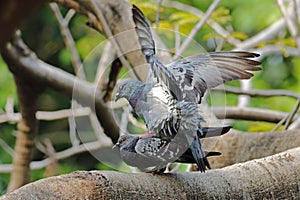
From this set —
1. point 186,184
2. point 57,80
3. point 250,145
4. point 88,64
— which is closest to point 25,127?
point 57,80

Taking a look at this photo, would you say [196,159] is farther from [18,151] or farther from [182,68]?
[18,151]

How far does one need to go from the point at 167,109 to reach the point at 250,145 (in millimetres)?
1068

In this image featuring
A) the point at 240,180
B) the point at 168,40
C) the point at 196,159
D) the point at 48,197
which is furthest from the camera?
the point at 168,40

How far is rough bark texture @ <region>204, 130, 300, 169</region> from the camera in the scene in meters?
2.12

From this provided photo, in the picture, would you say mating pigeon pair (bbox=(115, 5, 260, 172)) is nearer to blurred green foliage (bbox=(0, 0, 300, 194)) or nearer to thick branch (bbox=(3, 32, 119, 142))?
thick branch (bbox=(3, 32, 119, 142))

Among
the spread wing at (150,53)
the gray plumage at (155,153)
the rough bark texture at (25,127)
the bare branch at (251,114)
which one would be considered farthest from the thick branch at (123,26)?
the spread wing at (150,53)

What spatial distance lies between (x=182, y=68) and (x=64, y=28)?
139 centimetres

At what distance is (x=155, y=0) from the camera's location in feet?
9.48

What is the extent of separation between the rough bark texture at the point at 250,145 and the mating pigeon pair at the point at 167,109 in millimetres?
774

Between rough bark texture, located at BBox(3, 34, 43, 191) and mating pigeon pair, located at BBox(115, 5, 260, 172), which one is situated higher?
mating pigeon pair, located at BBox(115, 5, 260, 172)

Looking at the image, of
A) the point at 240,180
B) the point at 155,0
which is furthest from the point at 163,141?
the point at 155,0

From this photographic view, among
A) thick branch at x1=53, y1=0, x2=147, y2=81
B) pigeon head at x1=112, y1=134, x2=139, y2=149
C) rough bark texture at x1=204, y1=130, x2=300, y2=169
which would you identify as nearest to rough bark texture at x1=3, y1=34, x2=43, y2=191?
thick branch at x1=53, y1=0, x2=147, y2=81

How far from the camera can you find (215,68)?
4.74ft

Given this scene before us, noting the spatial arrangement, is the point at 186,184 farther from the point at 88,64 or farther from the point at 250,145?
the point at 88,64
